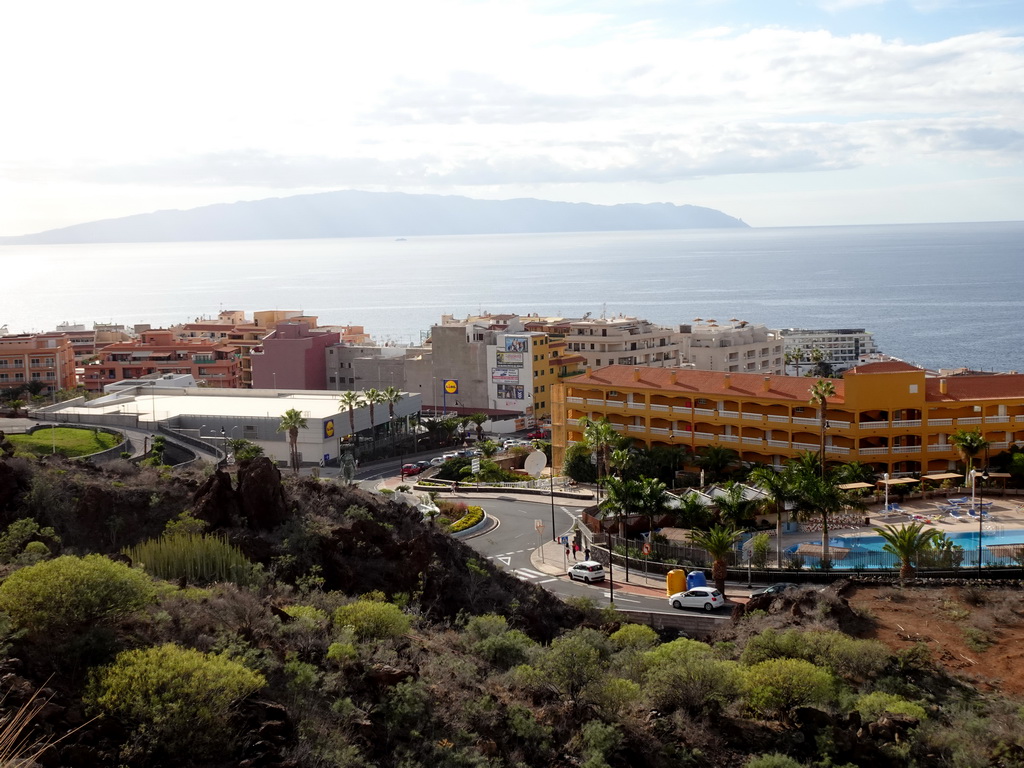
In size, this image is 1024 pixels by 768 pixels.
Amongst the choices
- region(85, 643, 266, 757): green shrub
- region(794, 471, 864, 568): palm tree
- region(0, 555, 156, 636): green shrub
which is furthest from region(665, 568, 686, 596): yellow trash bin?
region(0, 555, 156, 636): green shrub

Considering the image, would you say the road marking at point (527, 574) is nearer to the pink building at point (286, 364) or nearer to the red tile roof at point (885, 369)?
the red tile roof at point (885, 369)

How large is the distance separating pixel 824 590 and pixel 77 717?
85.6 ft

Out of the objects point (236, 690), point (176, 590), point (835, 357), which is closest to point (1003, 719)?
point (236, 690)

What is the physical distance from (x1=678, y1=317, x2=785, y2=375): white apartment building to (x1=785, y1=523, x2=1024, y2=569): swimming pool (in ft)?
223

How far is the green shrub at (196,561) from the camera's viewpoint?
2869 centimetres

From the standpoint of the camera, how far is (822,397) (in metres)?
59.0

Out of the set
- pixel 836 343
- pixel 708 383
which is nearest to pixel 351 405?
pixel 708 383

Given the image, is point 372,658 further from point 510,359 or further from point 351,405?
point 510,359

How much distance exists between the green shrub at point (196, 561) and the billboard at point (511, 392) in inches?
3223

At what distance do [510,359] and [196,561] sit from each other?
272 feet

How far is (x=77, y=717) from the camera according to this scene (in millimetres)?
17969

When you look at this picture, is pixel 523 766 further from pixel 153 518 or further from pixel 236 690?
pixel 153 518

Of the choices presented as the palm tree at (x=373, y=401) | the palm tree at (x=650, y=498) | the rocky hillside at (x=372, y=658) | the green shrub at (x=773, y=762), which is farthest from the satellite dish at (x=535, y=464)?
the green shrub at (x=773, y=762)

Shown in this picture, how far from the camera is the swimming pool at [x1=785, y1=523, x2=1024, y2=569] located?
43.3 metres
